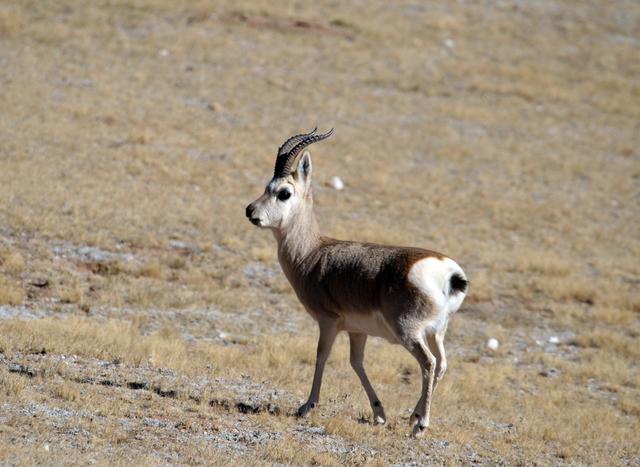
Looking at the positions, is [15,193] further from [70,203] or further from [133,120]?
[133,120]

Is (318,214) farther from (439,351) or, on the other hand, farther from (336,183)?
(439,351)

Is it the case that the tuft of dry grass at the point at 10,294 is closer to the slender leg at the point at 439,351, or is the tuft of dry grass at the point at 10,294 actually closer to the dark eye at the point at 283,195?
the dark eye at the point at 283,195

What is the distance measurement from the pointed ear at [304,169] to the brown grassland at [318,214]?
8.32 feet

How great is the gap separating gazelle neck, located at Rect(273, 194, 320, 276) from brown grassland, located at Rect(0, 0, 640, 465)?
1.59 m

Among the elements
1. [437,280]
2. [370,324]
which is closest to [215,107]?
[370,324]

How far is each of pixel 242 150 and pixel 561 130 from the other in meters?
12.1

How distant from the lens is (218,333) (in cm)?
1397

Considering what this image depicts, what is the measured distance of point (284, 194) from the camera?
10.6 m

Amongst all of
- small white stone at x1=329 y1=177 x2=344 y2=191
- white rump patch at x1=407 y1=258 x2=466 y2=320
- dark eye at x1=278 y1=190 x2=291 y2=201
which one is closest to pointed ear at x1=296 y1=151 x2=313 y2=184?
dark eye at x1=278 y1=190 x2=291 y2=201

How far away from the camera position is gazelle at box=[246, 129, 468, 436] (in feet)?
30.0

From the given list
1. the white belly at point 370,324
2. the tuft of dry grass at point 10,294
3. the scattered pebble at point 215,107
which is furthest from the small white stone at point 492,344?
the scattered pebble at point 215,107

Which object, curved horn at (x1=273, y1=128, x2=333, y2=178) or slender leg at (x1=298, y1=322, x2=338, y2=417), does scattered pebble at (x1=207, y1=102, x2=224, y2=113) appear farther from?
slender leg at (x1=298, y1=322, x2=338, y2=417)

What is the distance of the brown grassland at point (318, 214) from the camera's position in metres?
9.66

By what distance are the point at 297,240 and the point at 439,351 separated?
Result: 2.16m
